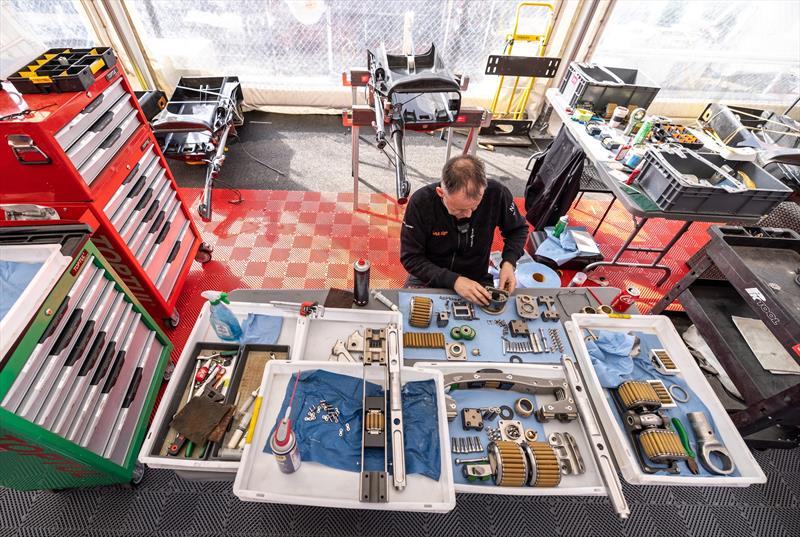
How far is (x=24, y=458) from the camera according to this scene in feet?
4.59

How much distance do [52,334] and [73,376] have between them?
0.24 meters

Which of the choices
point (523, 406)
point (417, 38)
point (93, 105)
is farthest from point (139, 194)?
point (417, 38)

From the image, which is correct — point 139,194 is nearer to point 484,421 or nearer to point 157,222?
point 157,222

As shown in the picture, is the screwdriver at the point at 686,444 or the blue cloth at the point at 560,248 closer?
the screwdriver at the point at 686,444

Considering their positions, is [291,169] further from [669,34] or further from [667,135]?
[669,34]

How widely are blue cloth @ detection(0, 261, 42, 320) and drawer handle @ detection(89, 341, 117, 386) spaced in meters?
0.47

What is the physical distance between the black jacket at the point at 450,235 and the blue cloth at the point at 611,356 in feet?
2.20

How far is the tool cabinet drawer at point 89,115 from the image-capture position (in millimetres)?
1565

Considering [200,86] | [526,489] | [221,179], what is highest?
[526,489]

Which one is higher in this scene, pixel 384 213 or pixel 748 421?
pixel 748 421

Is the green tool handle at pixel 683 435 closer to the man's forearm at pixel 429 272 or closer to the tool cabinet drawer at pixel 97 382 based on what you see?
the man's forearm at pixel 429 272

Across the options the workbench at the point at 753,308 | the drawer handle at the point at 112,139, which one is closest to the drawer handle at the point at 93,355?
the drawer handle at the point at 112,139

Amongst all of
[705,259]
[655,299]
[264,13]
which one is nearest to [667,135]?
[655,299]

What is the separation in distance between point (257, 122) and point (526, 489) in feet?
16.7
